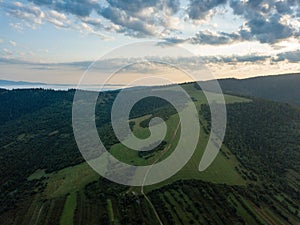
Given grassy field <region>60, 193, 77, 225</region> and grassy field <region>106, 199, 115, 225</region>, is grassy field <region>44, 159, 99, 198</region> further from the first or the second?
grassy field <region>106, 199, 115, 225</region>

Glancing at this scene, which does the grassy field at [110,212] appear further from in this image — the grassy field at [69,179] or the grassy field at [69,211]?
the grassy field at [69,179]

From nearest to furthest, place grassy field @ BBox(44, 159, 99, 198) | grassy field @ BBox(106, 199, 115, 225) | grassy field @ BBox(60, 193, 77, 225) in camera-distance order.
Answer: grassy field @ BBox(106, 199, 115, 225), grassy field @ BBox(60, 193, 77, 225), grassy field @ BBox(44, 159, 99, 198)

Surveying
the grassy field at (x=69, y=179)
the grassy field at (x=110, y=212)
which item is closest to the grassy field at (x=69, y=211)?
the grassy field at (x=69, y=179)

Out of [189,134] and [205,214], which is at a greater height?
[189,134]

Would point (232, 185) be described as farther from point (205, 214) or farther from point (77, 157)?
point (77, 157)

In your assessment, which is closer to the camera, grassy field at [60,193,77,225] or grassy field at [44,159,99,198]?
grassy field at [60,193,77,225]

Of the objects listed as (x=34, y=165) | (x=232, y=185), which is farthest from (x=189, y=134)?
(x=34, y=165)

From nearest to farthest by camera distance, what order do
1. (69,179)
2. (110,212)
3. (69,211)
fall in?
(110,212)
(69,211)
(69,179)

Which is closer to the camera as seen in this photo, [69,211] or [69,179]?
[69,211]

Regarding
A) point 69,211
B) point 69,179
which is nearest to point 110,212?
point 69,211

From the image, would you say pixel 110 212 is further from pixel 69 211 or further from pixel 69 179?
pixel 69 179

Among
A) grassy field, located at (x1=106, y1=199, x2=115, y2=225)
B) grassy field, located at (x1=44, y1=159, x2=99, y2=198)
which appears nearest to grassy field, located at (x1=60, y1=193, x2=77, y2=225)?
grassy field, located at (x1=44, y1=159, x2=99, y2=198)
